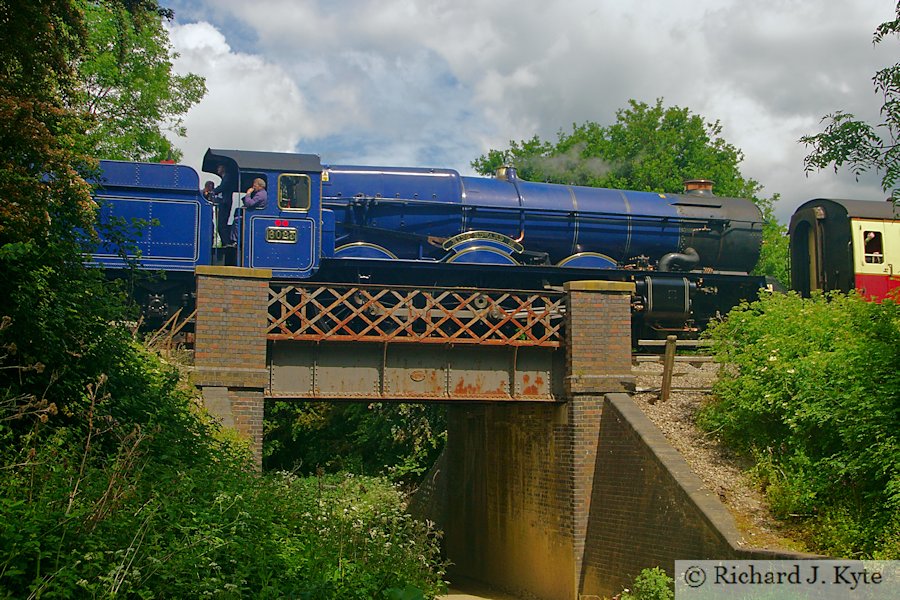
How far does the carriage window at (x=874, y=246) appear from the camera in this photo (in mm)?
19953

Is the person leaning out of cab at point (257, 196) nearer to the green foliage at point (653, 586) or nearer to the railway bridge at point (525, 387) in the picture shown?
the railway bridge at point (525, 387)

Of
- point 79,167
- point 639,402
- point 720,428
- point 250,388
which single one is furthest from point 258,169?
point 720,428

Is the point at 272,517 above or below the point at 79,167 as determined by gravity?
below

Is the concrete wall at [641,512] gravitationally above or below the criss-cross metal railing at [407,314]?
below

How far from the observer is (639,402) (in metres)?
16.1

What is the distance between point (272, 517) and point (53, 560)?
2.47m

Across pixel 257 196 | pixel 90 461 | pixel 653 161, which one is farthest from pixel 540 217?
pixel 653 161

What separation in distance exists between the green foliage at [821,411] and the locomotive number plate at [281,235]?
25.6 feet

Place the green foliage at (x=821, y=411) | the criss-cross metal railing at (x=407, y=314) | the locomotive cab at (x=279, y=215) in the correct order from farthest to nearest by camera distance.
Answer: the locomotive cab at (x=279, y=215) → the criss-cross metal railing at (x=407, y=314) → the green foliage at (x=821, y=411)

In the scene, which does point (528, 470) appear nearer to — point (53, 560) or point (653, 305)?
point (653, 305)

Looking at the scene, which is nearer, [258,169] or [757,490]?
[757,490]

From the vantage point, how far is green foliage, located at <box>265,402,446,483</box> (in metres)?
24.4

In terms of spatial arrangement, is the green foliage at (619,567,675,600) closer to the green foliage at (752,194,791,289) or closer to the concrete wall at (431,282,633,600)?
the concrete wall at (431,282,633,600)

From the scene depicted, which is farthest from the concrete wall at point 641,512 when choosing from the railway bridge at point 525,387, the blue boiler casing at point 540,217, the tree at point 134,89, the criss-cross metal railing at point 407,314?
the tree at point 134,89
